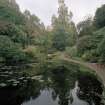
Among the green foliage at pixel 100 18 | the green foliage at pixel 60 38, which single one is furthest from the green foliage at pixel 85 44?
the green foliage at pixel 60 38

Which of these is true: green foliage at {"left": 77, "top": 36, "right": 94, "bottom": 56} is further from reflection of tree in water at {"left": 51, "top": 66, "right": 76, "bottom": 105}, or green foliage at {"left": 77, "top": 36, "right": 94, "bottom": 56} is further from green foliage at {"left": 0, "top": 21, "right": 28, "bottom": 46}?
green foliage at {"left": 0, "top": 21, "right": 28, "bottom": 46}

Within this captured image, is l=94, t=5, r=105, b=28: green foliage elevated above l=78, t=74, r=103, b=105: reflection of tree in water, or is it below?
above

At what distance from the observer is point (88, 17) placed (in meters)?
48.2

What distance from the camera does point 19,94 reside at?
570 inches

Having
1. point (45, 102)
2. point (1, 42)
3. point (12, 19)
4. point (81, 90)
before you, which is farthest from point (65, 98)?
point (12, 19)

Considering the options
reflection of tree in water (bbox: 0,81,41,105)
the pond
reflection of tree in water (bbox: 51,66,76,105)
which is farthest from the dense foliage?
reflection of tree in water (bbox: 0,81,41,105)

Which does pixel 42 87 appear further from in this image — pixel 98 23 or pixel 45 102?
pixel 98 23

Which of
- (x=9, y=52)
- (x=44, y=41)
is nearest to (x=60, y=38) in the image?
(x=44, y=41)

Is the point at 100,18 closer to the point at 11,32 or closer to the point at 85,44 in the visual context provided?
the point at 85,44

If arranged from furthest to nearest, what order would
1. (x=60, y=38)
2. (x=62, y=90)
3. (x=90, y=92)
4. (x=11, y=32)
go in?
(x=60, y=38)
(x=11, y=32)
(x=62, y=90)
(x=90, y=92)

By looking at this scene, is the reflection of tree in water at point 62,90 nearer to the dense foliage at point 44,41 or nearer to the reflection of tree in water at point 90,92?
the reflection of tree in water at point 90,92

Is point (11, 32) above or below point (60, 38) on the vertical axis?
above

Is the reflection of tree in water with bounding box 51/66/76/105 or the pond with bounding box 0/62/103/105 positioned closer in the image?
the pond with bounding box 0/62/103/105

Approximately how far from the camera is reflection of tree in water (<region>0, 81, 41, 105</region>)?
13.0 meters
